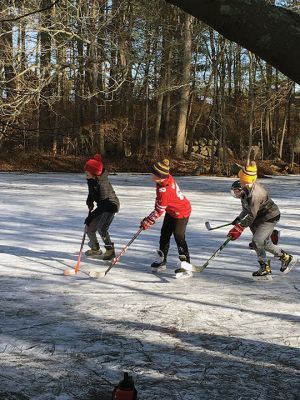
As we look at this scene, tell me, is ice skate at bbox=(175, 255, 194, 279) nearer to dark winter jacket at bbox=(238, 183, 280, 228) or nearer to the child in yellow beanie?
the child in yellow beanie

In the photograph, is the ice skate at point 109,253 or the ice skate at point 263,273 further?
the ice skate at point 109,253

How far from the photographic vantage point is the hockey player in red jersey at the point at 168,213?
6445 mm

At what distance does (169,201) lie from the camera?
6.61 meters

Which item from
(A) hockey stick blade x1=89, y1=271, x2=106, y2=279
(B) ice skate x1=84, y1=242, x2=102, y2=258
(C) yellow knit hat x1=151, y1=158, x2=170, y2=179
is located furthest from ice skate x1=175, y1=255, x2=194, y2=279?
(B) ice skate x1=84, y1=242, x2=102, y2=258

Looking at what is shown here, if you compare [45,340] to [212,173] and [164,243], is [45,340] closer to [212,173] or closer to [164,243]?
[164,243]

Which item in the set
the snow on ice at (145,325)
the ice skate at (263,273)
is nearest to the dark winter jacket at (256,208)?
the ice skate at (263,273)

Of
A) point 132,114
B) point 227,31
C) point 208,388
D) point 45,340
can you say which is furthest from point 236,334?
point 132,114

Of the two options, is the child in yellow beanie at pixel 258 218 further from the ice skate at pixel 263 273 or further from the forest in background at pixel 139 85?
the forest in background at pixel 139 85

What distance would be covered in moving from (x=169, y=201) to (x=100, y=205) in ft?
3.92

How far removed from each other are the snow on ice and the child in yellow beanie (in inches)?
9.5

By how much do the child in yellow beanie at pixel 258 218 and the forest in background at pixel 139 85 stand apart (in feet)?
53.1

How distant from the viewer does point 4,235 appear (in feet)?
29.1

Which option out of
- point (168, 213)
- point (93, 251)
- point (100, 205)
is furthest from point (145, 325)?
point (93, 251)

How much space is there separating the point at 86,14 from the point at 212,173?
9271mm
